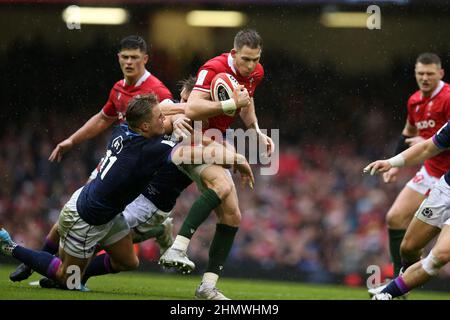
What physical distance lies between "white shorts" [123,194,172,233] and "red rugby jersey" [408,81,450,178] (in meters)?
2.61

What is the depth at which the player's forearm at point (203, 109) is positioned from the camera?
6262 millimetres

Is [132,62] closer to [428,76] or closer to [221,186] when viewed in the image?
[221,186]

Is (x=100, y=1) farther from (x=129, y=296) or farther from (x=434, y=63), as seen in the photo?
(x=129, y=296)

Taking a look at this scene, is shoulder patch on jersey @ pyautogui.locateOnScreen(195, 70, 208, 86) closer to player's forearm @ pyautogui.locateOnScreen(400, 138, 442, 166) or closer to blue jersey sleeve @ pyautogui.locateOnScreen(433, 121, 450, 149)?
player's forearm @ pyautogui.locateOnScreen(400, 138, 442, 166)

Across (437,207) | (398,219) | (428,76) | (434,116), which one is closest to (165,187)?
(437,207)

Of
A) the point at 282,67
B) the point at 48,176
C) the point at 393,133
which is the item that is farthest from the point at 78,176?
the point at 393,133

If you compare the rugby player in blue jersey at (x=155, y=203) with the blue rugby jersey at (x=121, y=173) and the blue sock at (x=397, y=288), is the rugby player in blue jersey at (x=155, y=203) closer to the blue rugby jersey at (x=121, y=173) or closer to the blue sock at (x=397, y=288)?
the blue rugby jersey at (x=121, y=173)

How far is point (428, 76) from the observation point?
26.6ft

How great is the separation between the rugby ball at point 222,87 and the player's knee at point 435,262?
71.2 inches

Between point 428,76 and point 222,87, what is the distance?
8.44 ft

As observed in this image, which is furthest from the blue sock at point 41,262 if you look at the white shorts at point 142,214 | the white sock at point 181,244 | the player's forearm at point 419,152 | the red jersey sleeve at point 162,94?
the player's forearm at point 419,152

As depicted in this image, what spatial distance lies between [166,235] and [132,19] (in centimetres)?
677

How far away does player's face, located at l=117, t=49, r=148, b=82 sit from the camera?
7.67 meters

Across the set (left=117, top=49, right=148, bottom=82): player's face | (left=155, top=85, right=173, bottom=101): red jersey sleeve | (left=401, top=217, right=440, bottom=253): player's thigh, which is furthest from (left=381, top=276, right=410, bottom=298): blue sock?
(left=117, top=49, right=148, bottom=82): player's face
